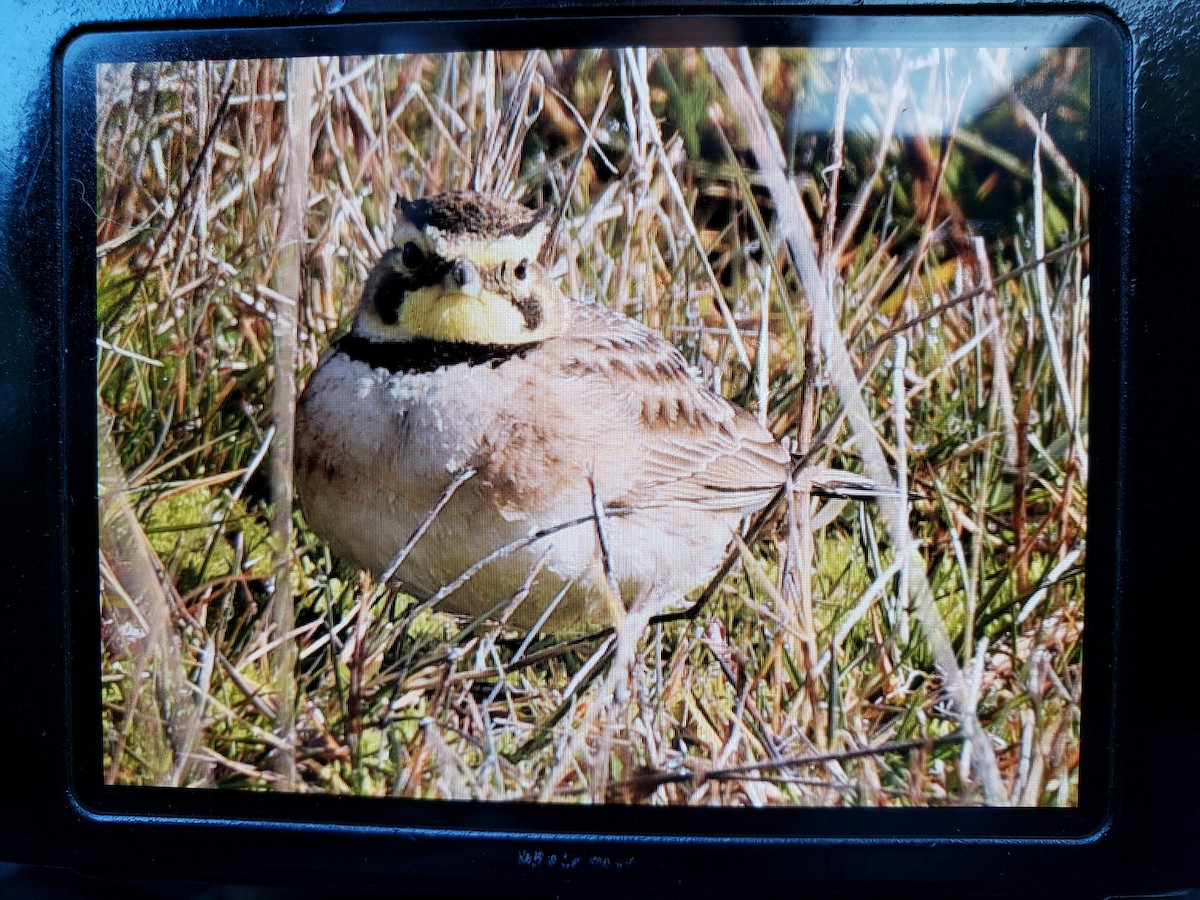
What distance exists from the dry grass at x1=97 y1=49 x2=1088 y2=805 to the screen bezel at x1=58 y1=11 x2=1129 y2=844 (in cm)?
→ 2

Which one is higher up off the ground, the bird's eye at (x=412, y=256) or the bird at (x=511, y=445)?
the bird's eye at (x=412, y=256)

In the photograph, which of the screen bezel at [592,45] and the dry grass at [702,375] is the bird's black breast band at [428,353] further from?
the screen bezel at [592,45]

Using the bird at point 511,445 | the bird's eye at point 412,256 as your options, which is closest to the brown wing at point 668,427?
the bird at point 511,445

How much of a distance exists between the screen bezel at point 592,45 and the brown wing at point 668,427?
33 centimetres

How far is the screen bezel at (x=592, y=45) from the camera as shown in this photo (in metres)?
1.03

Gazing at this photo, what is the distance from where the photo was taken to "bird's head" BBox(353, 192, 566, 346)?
1.06 m

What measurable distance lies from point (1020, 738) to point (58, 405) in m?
1.16

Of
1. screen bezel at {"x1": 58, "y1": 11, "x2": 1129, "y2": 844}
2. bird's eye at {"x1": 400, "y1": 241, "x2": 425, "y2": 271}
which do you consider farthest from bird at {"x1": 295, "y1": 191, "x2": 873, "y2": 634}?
screen bezel at {"x1": 58, "y1": 11, "x2": 1129, "y2": 844}

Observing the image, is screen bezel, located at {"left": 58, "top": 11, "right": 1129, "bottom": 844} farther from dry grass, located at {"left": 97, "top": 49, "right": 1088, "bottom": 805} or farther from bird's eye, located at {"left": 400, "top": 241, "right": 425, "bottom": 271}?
bird's eye, located at {"left": 400, "top": 241, "right": 425, "bottom": 271}

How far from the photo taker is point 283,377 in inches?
43.0

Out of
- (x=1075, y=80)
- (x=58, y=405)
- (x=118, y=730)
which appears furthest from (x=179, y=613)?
(x=1075, y=80)

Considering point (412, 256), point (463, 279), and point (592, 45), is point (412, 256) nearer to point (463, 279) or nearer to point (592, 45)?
point (463, 279)

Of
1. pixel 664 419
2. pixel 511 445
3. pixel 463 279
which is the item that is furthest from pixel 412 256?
pixel 664 419

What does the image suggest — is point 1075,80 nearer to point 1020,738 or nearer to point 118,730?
point 1020,738
